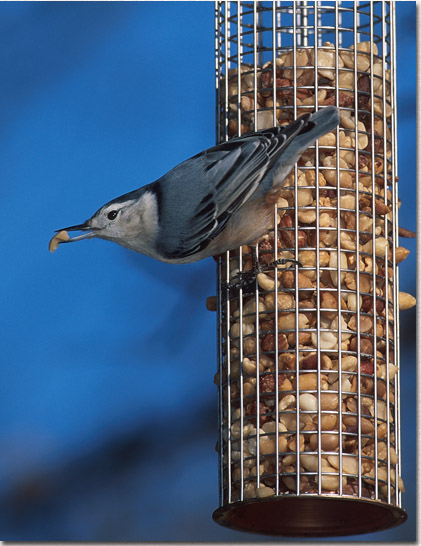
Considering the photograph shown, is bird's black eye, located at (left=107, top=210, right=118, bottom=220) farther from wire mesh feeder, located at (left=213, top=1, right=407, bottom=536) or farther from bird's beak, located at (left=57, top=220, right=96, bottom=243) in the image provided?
wire mesh feeder, located at (left=213, top=1, right=407, bottom=536)

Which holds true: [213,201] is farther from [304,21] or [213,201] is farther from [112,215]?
[304,21]

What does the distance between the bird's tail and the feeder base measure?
3.44 ft

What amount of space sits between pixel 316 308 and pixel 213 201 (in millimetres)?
481

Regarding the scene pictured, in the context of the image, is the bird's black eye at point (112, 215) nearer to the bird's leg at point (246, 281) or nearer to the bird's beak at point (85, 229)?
the bird's beak at point (85, 229)

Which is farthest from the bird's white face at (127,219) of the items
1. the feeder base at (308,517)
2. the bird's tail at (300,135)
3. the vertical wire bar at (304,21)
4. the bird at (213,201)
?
the feeder base at (308,517)

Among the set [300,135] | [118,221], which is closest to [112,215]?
[118,221]

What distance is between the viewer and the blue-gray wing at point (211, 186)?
→ 14.2 feet

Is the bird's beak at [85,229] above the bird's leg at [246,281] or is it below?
above

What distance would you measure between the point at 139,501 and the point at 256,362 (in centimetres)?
142

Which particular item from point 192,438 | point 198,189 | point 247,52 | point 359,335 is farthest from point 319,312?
point 192,438

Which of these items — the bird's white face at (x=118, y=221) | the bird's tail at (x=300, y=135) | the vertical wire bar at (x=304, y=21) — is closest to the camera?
the bird's tail at (x=300, y=135)

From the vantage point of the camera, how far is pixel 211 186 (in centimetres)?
446

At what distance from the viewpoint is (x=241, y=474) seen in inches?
173

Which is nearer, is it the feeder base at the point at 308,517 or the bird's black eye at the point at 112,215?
the feeder base at the point at 308,517
